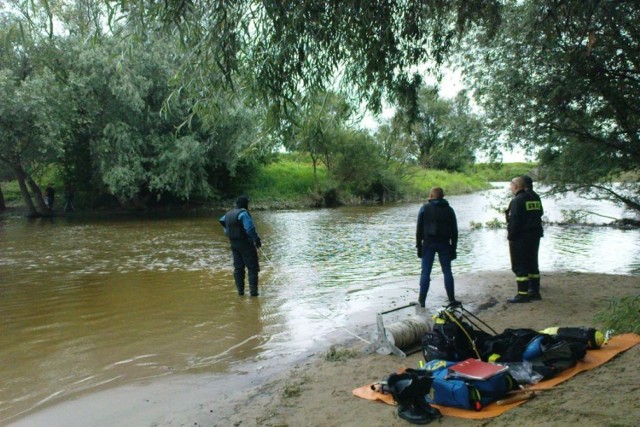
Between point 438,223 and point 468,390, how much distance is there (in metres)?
4.15

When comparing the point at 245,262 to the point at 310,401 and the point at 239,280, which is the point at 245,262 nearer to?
the point at 239,280

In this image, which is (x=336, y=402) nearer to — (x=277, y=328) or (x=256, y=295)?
(x=277, y=328)

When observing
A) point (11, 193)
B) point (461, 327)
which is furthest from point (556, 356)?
point (11, 193)

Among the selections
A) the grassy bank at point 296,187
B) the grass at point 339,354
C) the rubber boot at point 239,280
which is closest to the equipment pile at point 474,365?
the grass at point 339,354

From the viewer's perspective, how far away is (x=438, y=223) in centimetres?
811

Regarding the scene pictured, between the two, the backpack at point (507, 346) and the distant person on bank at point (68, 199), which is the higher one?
the distant person on bank at point (68, 199)

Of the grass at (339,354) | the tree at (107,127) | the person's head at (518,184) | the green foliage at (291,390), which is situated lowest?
the grass at (339,354)

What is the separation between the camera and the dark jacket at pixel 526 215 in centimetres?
841

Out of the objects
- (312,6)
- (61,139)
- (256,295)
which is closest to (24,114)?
(61,139)

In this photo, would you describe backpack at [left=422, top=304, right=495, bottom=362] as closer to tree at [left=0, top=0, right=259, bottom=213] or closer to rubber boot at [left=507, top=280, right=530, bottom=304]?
rubber boot at [left=507, top=280, right=530, bottom=304]

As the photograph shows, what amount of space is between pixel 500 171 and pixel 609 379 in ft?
44.7

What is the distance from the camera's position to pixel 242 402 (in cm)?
501

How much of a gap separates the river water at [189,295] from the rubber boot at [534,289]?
1.52m

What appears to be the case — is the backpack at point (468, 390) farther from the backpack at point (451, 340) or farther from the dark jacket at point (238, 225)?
the dark jacket at point (238, 225)
